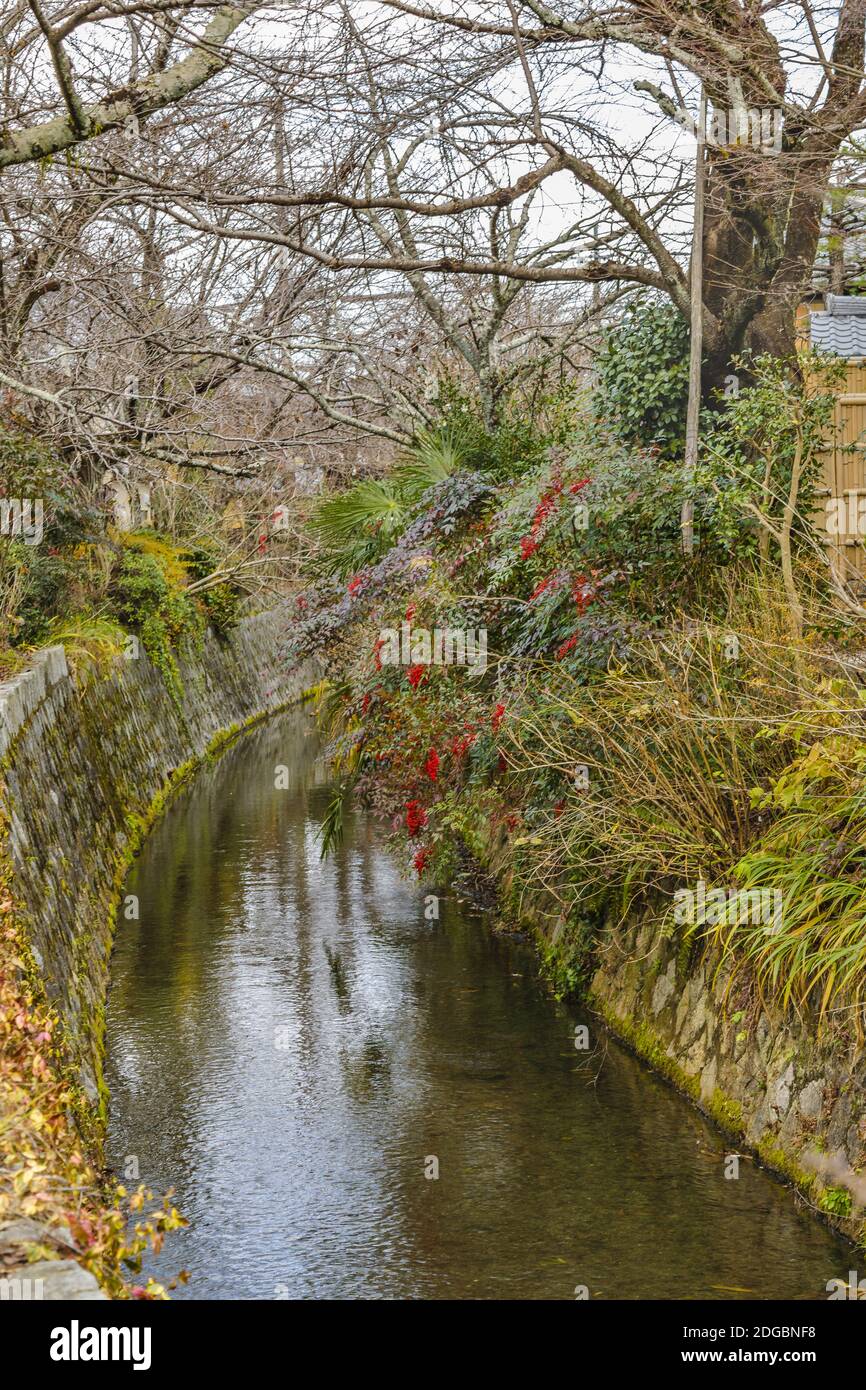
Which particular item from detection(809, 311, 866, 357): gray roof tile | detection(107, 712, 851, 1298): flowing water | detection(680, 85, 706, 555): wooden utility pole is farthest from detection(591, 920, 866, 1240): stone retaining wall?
A: detection(809, 311, 866, 357): gray roof tile

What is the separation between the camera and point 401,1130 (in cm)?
820

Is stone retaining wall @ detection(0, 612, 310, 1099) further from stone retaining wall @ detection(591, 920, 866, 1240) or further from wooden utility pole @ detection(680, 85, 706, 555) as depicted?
wooden utility pole @ detection(680, 85, 706, 555)

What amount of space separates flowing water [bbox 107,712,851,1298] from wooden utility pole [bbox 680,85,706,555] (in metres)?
3.70

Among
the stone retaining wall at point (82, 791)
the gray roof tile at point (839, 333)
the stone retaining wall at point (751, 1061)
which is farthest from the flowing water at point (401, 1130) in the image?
the gray roof tile at point (839, 333)

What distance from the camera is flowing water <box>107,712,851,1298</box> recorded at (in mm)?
6539

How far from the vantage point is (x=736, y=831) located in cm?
819

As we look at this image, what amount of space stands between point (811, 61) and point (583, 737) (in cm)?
479

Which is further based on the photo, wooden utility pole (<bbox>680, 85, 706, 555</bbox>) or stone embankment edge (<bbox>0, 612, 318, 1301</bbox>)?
wooden utility pole (<bbox>680, 85, 706, 555</bbox>)

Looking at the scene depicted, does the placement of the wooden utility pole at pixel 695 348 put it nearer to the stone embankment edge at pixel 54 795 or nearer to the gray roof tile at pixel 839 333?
the stone embankment edge at pixel 54 795

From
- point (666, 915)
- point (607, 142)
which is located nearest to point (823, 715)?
point (666, 915)

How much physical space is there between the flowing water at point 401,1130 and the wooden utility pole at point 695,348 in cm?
370

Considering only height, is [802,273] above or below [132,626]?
above

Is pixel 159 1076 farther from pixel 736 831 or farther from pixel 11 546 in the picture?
pixel 11 546

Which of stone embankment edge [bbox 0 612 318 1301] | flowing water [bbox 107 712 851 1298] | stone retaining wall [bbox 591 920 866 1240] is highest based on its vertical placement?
stone embankment edge [bbox 0 612 318 1301]
